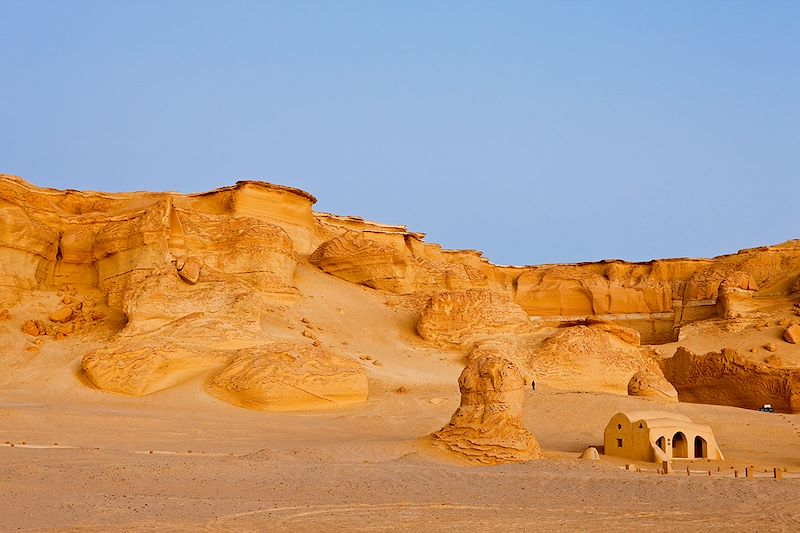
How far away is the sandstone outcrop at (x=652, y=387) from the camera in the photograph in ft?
79.1

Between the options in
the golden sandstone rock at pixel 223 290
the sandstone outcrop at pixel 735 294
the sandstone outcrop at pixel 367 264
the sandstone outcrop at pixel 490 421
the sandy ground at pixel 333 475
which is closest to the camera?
the sandy ground at pixel 333 475

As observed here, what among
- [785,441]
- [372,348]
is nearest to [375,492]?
[785,441]

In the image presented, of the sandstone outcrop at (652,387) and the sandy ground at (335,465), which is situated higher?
the sandstone outcrop at (652,387)

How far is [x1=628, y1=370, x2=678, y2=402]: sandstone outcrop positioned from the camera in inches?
949

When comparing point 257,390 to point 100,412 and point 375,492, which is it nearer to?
point 100,412

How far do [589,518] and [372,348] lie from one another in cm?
1929

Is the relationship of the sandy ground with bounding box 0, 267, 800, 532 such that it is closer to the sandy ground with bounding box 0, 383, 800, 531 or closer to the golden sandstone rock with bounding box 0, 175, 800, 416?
the sandy ground with bounding box 0, 383, 800, 531

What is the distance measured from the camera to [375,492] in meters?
11.3

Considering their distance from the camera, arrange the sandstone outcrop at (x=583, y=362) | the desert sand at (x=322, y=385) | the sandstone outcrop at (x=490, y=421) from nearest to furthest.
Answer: the desert sand at (x=322, y=385)
the sandstone outcrop at (x=490, y=421)
the sandstone outcrop at (x=583, y=362)

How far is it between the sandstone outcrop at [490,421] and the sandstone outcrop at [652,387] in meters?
8.76

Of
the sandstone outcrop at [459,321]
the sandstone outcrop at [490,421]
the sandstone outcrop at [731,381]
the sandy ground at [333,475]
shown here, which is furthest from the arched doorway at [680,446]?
the sandstone outcrop at [731,381]

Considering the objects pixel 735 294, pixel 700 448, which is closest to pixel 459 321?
pixel 700 448

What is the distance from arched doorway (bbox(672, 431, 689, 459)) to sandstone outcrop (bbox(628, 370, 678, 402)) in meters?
5.68

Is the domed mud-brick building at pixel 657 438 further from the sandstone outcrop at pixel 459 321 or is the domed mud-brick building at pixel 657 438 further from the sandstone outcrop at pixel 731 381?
the sandstone outcrop at pixel 731 381
